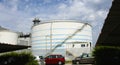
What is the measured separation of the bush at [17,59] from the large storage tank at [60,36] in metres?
50.8

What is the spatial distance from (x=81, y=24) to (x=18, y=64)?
56525mm

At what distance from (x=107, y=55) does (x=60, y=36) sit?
57.3 meters

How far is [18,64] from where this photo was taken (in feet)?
82.3

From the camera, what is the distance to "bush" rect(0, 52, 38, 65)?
24938 millimetres

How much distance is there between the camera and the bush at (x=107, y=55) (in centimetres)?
2164

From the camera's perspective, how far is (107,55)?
71.7 feet

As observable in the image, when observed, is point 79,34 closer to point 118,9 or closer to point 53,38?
point 53,38

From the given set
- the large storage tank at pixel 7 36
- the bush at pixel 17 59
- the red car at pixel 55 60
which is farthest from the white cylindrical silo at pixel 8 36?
the bush at pixel 17 59

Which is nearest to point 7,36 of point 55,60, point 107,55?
point 55,60

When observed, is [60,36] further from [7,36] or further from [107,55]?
[107,55]

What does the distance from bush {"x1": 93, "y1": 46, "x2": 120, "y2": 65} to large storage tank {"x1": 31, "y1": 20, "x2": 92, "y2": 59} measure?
2101 inches

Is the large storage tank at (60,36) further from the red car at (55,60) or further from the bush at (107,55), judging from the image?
the bush at (107,55)

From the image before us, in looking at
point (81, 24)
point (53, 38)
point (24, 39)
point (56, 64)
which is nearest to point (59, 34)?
point (53, 38)

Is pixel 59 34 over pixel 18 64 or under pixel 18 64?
over
